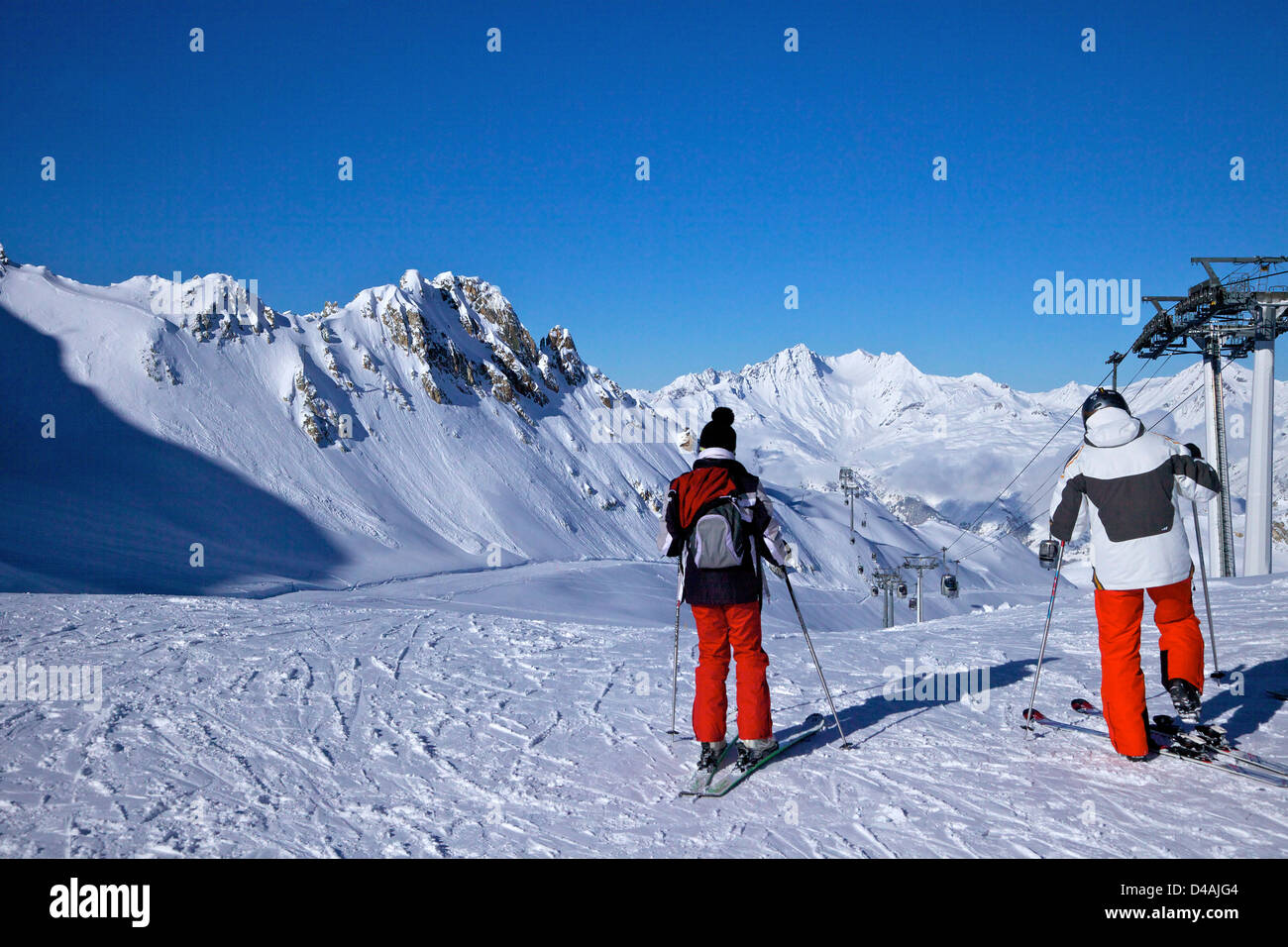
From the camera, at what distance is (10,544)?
2597cm

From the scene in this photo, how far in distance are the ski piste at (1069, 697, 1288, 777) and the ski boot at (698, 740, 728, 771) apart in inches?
113

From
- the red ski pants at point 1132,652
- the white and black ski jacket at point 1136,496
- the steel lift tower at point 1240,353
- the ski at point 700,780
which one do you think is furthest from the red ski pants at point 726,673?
the steel lift tower at point 1240,353

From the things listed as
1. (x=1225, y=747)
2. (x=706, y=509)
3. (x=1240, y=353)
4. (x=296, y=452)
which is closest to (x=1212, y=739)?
(x=1225, y=747)

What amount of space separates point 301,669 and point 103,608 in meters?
4.86

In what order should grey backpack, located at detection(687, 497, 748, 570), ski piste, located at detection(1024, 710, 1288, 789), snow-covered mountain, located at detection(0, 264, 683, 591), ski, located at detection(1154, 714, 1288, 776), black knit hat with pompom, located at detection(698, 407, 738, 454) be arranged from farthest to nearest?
snow-covered mountain, located at detection(0, 264, 683, 591)
black knit hat with pompom, located at detection(698, 407, 738, 454)
grey backpack, located at detection(687, 497, 748, 570)
ski, located at detection(1154, 714, 1288, 776)
ski piste, located at detection(1024, 710, 1288, 789)

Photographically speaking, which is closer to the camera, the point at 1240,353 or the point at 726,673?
the point at 726,673

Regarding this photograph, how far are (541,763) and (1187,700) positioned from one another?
4191 mm

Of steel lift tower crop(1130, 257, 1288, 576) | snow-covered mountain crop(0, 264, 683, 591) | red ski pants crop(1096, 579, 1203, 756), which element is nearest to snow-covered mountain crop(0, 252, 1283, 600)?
snow-covered mountain crop(0, 264, 683, 591)

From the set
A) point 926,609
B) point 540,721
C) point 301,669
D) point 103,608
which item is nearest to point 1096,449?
point 540,721

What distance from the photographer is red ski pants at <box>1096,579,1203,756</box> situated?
14.9ft

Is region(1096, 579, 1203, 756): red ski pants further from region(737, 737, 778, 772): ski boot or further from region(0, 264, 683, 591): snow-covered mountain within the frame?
region(0, 264, 683, 591): snow-covered mountain

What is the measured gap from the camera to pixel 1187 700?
4629 millimetres

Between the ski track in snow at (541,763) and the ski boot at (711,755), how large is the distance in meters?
0.17

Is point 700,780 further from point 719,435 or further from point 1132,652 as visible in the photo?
point 1132,652
